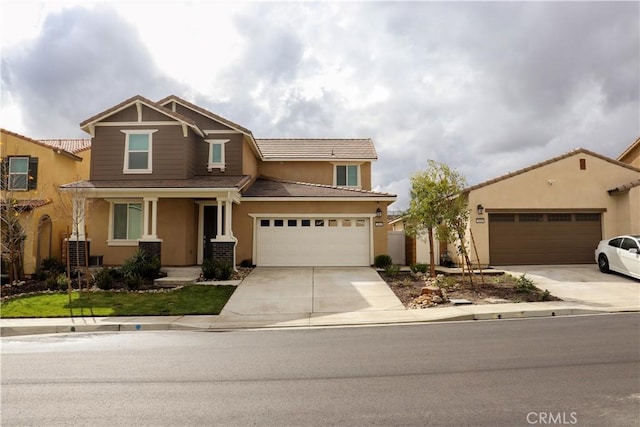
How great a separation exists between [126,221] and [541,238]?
18.1 m

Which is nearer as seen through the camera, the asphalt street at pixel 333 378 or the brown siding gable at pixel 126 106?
the asphalt street at pixel 333 378

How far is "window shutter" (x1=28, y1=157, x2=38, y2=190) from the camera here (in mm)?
21453

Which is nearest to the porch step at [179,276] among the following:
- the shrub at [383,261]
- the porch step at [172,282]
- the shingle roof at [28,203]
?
the porch step at [172,282]

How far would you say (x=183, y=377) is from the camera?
251 inches

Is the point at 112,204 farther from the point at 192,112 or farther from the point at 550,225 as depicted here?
the point at 550,225


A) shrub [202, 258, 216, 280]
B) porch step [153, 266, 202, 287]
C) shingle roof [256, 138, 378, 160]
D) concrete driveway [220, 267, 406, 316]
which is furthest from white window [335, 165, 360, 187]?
shrub [202, 258, 216, 280]

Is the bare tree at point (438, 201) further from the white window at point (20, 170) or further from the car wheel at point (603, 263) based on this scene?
the white window at point (20, 170)

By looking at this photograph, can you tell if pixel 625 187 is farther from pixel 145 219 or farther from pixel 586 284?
pixel 145 219

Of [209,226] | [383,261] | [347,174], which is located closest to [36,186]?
[209,226]

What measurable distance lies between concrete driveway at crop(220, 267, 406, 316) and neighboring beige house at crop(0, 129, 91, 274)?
899cm

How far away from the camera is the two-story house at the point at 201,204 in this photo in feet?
63.8

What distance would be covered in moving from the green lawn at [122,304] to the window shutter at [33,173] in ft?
30.6

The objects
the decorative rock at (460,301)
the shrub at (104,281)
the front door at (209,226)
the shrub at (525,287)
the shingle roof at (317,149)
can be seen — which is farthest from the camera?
the shingle roof at (317,149)

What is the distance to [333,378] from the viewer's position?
20.3 ft
